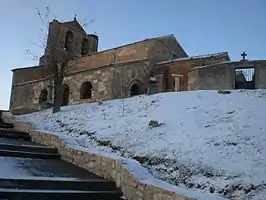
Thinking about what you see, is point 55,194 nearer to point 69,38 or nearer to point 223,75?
point 223,75

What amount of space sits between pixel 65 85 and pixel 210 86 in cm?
1278

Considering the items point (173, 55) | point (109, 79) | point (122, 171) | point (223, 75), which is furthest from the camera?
point (173, 55)

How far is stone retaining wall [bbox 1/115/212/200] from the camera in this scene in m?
4.24

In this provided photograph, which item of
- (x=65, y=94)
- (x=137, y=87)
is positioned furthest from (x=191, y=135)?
(x=65, y=94)

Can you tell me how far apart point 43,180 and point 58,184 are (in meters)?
0.22

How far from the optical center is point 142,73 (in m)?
25.7

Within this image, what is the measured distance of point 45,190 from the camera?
4.62 metres

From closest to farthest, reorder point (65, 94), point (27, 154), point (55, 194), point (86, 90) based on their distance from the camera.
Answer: point (55, 194) → point (27, 154) → point (86, 90) → point (65, 94)

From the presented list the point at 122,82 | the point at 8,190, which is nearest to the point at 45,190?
the point at 8,190

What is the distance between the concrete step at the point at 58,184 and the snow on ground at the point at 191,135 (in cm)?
177

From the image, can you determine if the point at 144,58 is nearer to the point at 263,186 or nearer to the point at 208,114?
the point at 208,114

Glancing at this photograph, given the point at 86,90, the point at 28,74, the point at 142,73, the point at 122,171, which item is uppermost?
the point at 28,74

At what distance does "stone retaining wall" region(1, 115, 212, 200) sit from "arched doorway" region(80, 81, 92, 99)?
61.0ft

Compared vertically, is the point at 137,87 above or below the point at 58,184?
above
